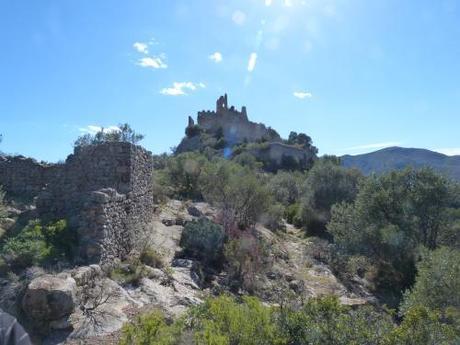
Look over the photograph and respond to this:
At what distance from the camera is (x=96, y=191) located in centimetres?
863

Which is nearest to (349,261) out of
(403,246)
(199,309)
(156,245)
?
(403,246)

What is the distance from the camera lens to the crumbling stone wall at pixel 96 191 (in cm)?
834

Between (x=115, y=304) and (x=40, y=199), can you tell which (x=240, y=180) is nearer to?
(x=40, y=199)

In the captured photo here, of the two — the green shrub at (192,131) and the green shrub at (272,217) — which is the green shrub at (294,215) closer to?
the green shrub at (272,217)

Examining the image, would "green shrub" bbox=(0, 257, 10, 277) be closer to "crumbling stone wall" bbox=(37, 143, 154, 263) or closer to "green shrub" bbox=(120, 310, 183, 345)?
"crumbling stone wall" bbox=(37, 143, 154, 263)

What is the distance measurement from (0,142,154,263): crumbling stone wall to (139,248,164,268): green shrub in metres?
0.46

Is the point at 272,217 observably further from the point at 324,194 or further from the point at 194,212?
the point at 324,194

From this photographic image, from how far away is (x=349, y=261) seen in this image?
15578 mm

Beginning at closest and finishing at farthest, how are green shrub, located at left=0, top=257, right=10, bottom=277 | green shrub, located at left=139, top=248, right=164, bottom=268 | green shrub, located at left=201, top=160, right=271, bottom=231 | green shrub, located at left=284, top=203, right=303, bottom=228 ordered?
green shrub, located at left=0, top=257, right=10, bottom=277, green shrub, located at left=139, top=248, right=164, bottom=268, green shrub, located at left=201, top=160, right=271, bottom=231, green shrub, located at left=284, top=203, right=303, bottom=228

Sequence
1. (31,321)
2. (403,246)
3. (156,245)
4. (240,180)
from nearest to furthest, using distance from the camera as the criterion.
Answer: (31,321) → (156,245) → (403,246) → (240,180)

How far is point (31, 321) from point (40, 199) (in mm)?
5219

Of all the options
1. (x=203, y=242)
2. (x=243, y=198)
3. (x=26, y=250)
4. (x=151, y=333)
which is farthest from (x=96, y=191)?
(x=243, y=198)

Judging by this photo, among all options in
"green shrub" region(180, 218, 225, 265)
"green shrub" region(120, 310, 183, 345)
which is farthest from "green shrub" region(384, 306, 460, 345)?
"green shrub" region(180, 218, 225, 265)

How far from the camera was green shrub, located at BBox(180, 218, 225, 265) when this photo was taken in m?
11.4
